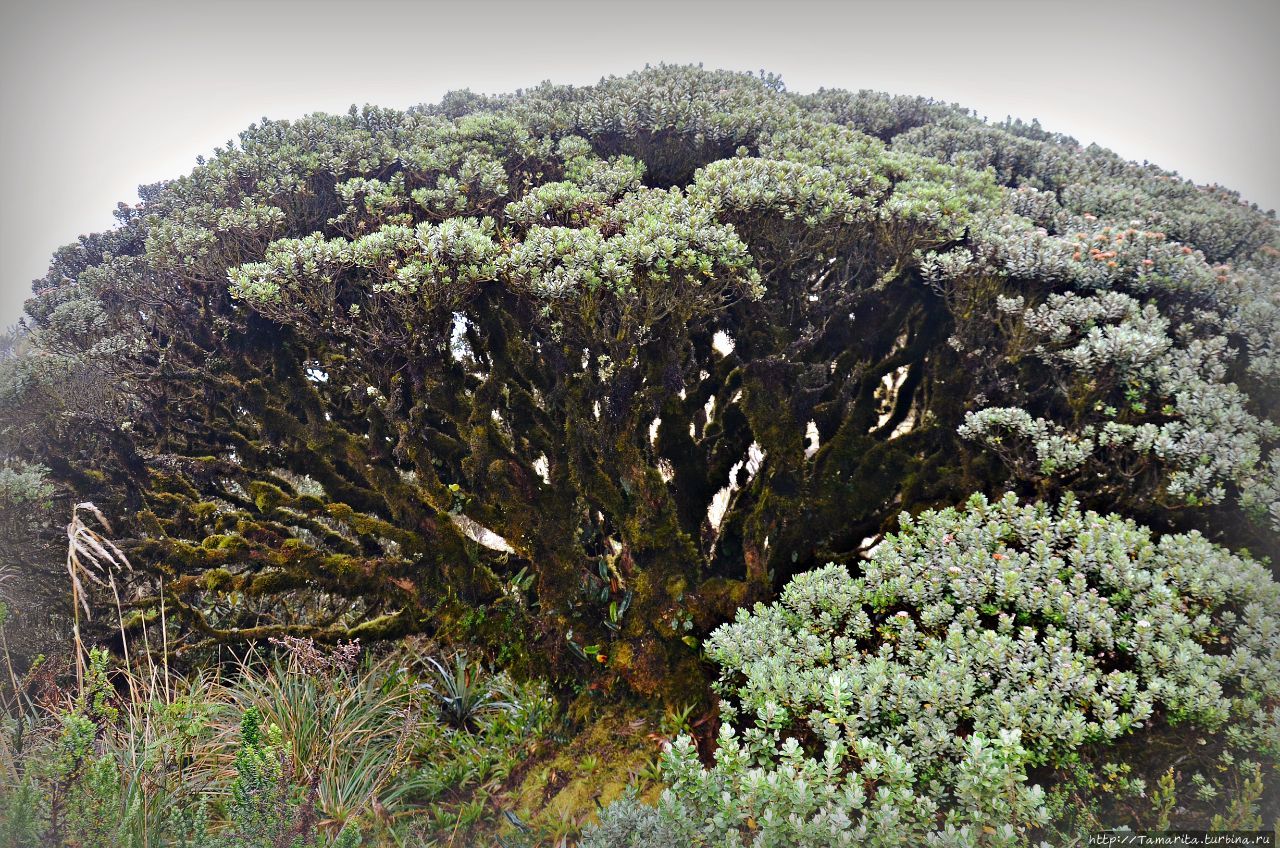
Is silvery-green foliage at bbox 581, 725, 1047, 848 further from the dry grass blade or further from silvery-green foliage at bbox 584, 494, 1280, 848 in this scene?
the dry grass blade

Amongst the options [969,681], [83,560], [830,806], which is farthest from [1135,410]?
[83,560]

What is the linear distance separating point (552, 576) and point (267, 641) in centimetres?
319

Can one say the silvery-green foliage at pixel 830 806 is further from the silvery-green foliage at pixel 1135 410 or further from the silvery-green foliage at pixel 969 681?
the silvery-green foliage at pixel 1135 410

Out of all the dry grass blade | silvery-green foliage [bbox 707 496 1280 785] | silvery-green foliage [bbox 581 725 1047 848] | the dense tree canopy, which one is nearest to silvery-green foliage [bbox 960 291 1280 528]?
the dense tree canopy

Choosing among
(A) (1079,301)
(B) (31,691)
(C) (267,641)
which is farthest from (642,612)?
(B) (31,691)

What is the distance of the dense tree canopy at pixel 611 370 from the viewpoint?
5.14m

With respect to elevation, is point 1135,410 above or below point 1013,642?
above

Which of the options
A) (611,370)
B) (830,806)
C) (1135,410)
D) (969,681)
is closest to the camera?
(830,806)

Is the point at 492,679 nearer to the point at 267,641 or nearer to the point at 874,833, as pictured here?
the point at 267,641

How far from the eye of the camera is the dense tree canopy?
5145 mm

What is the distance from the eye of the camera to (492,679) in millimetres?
5934

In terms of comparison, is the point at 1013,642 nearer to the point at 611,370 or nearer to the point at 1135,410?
the point at 1135,410

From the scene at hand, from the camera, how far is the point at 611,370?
5723mm

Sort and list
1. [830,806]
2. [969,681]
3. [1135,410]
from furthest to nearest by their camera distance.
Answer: [1135,410]
[969,681]
[830,806]
